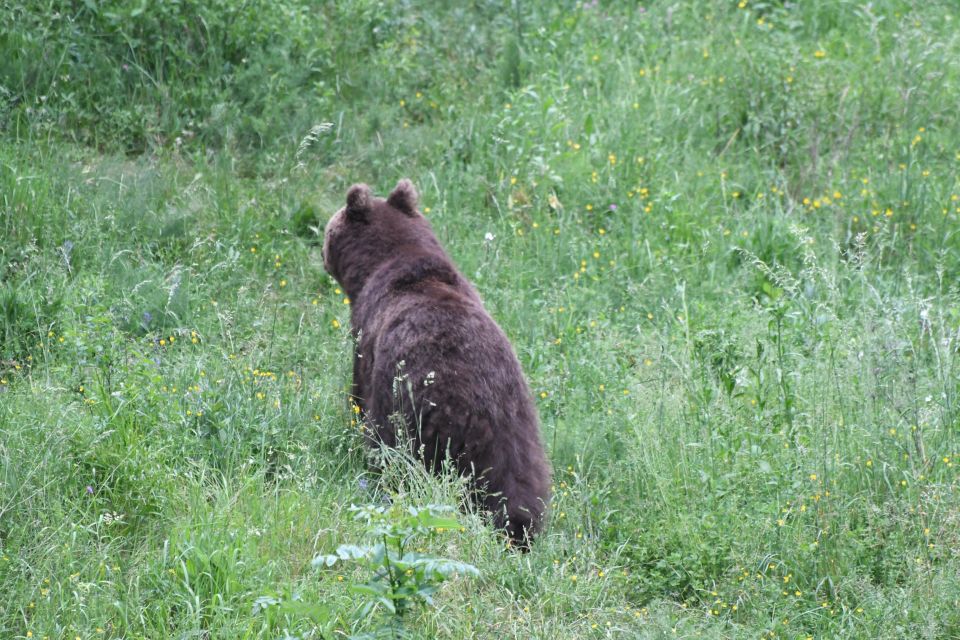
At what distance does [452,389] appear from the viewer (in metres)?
5.15

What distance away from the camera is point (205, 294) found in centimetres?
727

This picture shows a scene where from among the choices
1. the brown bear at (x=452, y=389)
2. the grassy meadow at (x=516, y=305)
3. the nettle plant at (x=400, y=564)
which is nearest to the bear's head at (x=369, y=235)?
the brown bear at (x=452, y=389)

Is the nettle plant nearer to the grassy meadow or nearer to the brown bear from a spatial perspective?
the grassy meadow

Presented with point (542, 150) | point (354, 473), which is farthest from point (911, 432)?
point (542, 150)

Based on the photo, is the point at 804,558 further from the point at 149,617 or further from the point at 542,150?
the point at 542,150

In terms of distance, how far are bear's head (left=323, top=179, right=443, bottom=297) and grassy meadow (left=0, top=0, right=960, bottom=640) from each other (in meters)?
0.45

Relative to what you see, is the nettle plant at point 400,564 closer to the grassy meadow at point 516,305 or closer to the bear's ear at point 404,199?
the grassy meadow at point 516,305

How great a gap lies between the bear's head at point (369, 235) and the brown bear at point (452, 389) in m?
0.30

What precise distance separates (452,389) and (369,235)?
63.1 inches

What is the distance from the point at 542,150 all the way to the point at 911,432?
167 inches

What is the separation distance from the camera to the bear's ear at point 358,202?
21.3ft

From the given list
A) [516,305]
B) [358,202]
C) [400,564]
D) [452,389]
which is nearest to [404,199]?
[358,202]

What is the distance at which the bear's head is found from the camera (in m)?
6.32

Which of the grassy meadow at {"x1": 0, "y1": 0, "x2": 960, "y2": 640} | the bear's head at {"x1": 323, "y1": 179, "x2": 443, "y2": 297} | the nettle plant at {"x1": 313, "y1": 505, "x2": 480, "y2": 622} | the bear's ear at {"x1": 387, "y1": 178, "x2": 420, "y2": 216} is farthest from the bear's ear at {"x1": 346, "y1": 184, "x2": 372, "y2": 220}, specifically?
the nettle plant at {"x1": 313, "y1": 505, "x2": 480, "y2": 622}
